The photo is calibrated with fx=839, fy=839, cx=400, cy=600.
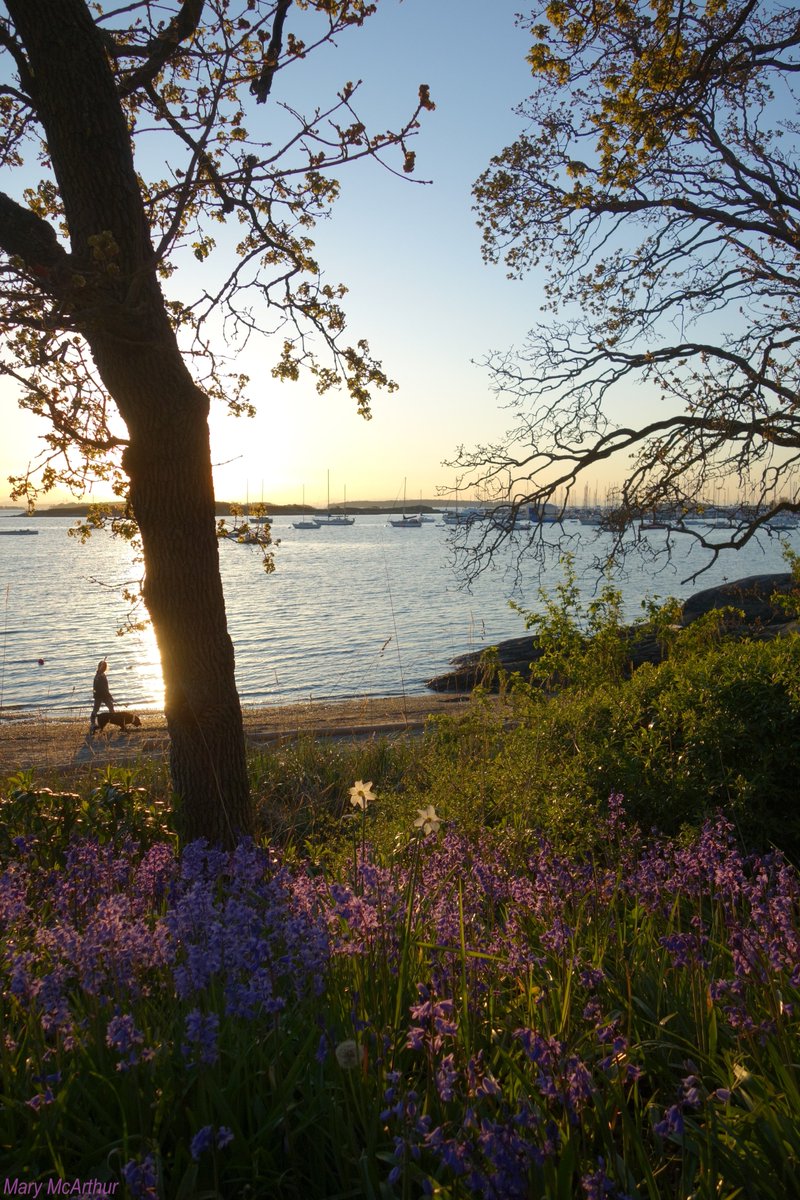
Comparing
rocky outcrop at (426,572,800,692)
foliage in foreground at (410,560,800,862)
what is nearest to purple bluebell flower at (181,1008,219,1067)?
foliage in foreground at (410,560,800,862)

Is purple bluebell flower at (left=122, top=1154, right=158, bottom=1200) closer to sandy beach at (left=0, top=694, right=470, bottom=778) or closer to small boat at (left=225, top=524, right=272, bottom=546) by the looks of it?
small boat at (left=225, top=524, right=272, bottom=546)

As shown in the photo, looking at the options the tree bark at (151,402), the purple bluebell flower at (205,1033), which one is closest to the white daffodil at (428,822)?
the purple bluebell flower at (205,1033)

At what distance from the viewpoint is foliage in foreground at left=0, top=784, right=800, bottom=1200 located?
1.89 m

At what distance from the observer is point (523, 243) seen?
1248 centimetres

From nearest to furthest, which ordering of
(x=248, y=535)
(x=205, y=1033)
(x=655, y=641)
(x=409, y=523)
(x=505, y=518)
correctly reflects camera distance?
1. (x=205, y=1033)
2. (x=248, y=535)
3. (x=505, y=518)
4. (x=655, y=641)
5. (x=409, y=523)

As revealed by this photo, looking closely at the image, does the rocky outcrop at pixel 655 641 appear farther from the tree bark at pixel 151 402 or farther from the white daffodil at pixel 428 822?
the white daffodil at pixel 428 822

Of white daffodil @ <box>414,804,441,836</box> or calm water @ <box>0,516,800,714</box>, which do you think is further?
calm water @ <box>0,516,800,714</box>

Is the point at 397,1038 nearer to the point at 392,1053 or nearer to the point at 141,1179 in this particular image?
the point at 392,1053

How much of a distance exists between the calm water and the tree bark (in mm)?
830

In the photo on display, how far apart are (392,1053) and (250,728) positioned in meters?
14.6

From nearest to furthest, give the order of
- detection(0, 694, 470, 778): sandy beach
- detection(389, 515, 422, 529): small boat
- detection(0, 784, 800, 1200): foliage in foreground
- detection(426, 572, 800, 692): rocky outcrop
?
detection(0, 784, 800, 1200): foliage in foreground, detection(0, 694, 470, 778): sandy beach, detection(426, 572, 800, 692): rocky outcrop, detection(389, 515, 422, 529): small boat

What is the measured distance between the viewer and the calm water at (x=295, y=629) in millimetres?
25391

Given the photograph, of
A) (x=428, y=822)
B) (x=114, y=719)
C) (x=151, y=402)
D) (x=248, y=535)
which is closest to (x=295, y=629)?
(x=114, y=719)

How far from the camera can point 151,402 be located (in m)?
5.42
